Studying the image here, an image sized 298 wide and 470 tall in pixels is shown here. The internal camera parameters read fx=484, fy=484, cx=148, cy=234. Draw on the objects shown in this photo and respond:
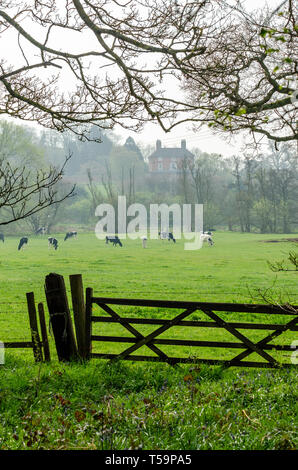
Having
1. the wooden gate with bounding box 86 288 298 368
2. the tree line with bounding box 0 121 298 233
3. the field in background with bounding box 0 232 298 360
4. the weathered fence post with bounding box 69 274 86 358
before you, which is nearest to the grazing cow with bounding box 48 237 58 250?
the field in background with bounding box 0 232 298 360

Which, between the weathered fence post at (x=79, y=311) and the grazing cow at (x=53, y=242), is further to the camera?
the grazing cow at (x=53, y=242)

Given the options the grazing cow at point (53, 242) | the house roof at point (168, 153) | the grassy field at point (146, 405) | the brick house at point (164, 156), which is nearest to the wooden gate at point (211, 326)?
the grassy field at point (146, 405)

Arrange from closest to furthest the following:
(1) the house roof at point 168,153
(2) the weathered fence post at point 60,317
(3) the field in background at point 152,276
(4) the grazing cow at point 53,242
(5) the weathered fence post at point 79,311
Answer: (2) the weathered fence post at point 60,317 → (5) the weathered fence post at point 79,311 → (3) the field in background at point 152,276 → (4) the grazing cow at point 53,242 → (1) the house roof at point 168,153

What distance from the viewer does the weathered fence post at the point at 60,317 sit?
8.23m

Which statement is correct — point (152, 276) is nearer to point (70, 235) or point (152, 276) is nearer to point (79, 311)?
point (79, 311)

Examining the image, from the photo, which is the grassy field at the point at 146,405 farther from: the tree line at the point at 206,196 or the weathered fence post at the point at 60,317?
the tree line at the point at 206,196

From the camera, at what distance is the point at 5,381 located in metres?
7.21

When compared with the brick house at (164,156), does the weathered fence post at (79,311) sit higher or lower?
lower

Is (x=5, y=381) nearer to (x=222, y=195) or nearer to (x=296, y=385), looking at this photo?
(x=296, y=385)

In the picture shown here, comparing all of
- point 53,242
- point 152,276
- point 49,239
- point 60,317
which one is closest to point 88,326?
point 60,317

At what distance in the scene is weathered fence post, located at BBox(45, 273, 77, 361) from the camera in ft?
27.0

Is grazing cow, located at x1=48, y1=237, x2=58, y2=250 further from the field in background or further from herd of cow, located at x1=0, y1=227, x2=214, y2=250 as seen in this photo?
the field in background

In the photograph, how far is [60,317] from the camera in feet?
27.2
